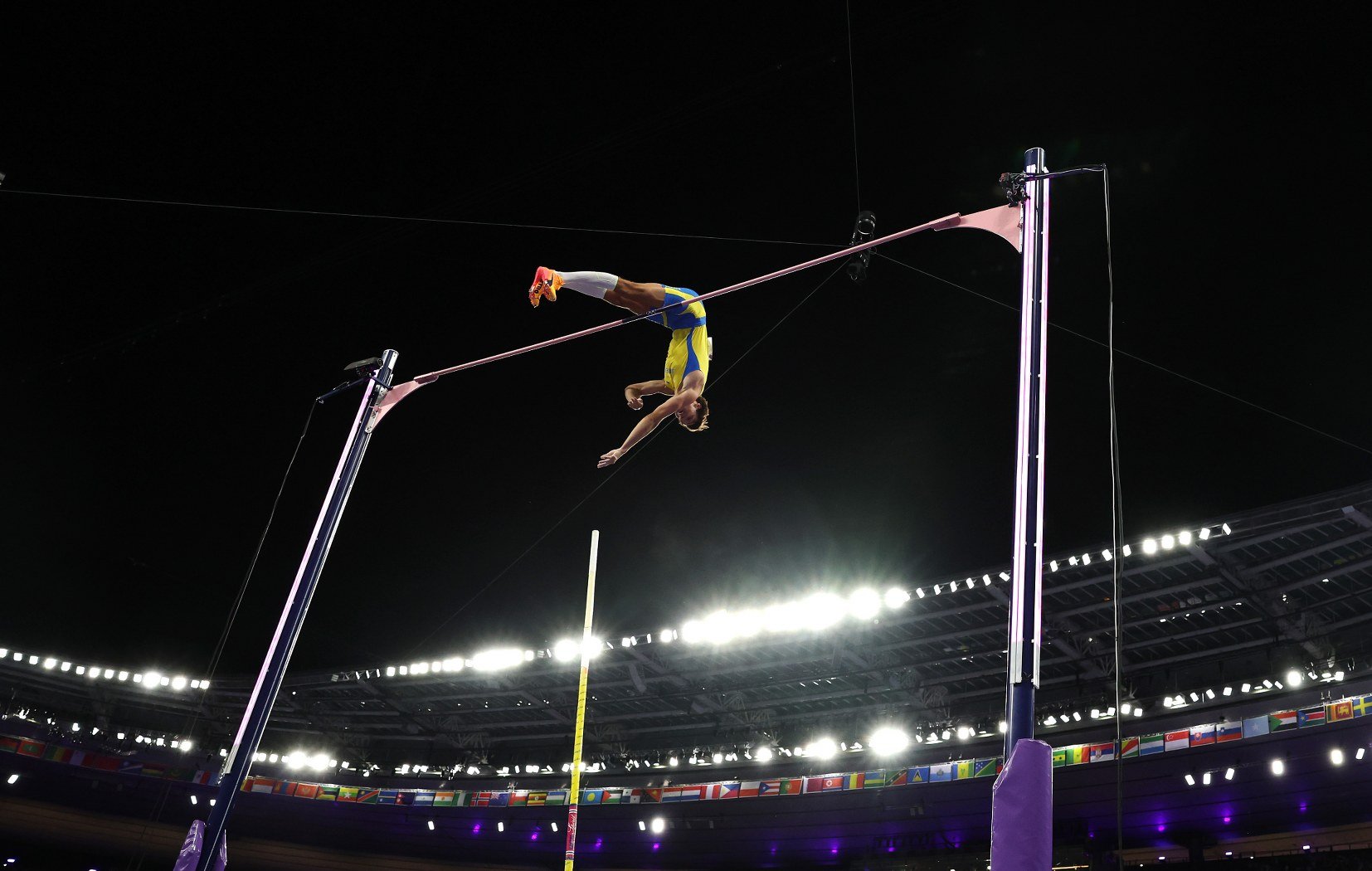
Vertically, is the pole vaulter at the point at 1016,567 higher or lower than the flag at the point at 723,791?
higher

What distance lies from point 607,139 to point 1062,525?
11048 millimetres

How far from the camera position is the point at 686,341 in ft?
24.7

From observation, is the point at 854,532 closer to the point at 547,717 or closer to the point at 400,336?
the point at 400,336

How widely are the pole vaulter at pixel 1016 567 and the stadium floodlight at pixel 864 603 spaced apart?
47.3 ft

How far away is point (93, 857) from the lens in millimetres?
27312

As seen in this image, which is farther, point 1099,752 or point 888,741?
point 888,741

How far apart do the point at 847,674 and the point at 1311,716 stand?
35.2ft

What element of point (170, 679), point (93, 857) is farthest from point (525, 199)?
point (93, 857)

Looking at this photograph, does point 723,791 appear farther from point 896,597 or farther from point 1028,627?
point 1028,627

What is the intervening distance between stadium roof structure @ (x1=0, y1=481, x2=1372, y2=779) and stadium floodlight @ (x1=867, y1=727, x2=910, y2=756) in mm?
278

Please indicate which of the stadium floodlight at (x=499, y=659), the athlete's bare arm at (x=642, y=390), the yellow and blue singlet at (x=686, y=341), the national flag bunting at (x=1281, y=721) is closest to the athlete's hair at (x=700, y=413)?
the yellow and blue singlet at (x=686, y=341)

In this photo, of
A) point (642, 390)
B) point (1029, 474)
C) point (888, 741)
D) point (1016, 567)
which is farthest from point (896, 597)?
point (1016, 567)

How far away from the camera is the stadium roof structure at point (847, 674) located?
19156 millimetres

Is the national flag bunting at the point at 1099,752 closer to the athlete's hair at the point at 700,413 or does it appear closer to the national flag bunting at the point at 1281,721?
the national flag bunting at the point at 1281,721
